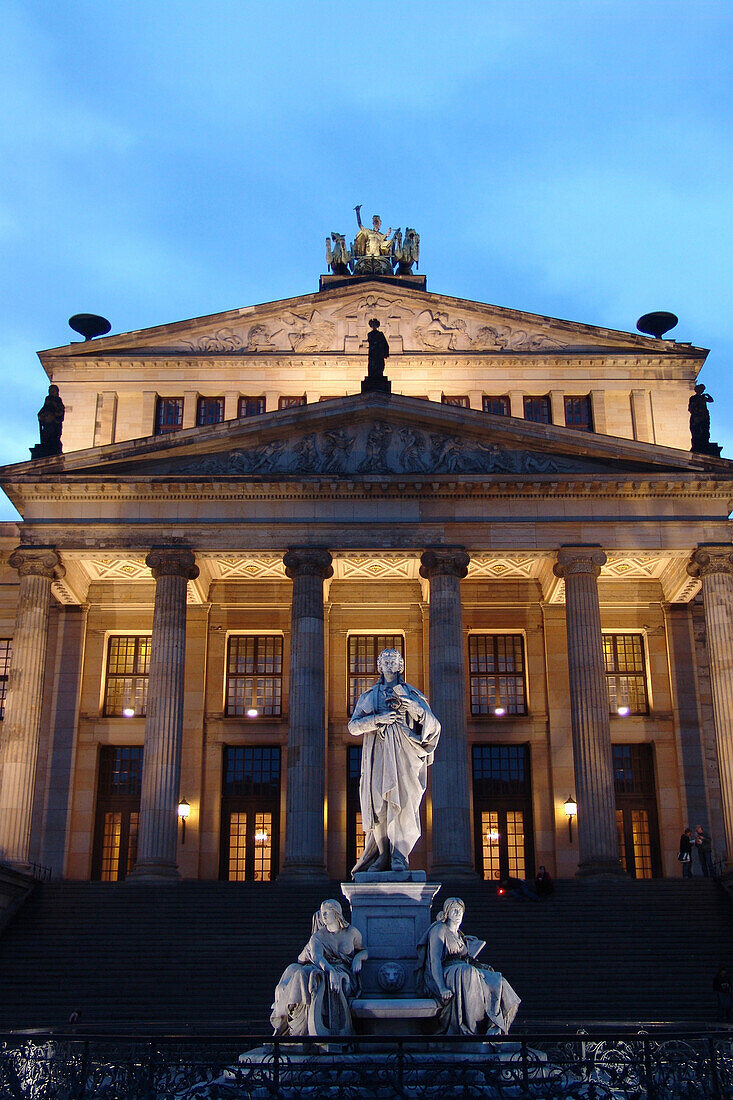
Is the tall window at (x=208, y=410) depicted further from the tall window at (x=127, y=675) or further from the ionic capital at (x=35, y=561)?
the ionic capital at (x=35, y=561)

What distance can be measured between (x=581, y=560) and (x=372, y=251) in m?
16.8

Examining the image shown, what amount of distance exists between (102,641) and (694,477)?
1986 cm

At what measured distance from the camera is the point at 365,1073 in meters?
10.2

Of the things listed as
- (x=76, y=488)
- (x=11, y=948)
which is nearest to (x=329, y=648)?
(x=76, y=488)

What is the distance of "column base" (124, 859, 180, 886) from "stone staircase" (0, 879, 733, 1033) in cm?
66

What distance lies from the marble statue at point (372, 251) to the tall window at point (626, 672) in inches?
637

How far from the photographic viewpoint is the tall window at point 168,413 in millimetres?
43562

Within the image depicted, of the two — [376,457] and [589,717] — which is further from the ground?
[376,457]

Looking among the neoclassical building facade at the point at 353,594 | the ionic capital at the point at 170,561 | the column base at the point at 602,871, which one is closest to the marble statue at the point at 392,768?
the neoclassical building facade at the point at 353,594

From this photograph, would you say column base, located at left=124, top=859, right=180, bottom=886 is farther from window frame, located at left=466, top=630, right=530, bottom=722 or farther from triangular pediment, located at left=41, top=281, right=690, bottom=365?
triangular pediment, located at left=41, top=281, right=690, bottom=365

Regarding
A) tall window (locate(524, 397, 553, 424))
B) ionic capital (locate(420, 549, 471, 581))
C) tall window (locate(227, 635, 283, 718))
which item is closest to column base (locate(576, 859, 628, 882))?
ionic capital (locate(420, 549, 471, 581))

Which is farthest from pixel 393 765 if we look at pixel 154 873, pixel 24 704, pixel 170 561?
pixel 24 704

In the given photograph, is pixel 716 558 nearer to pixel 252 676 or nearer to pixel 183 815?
pixel 252 676

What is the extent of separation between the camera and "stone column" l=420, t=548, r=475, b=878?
110 feet
